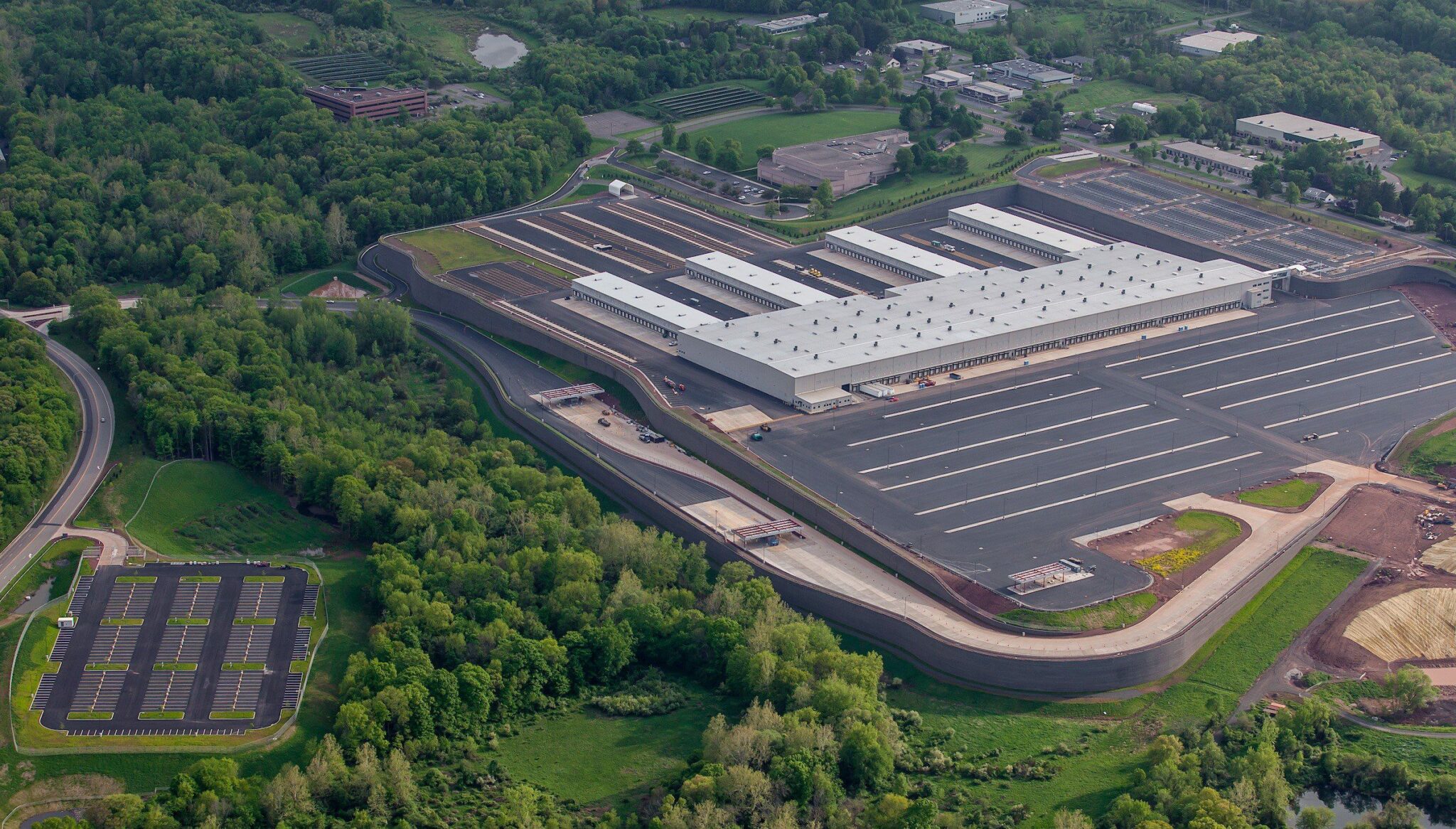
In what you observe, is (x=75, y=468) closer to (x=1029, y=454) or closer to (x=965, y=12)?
(x=1029, y=454)

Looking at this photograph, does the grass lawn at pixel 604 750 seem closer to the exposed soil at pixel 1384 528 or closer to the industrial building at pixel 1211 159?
the exposed soil at pixel 1384 528

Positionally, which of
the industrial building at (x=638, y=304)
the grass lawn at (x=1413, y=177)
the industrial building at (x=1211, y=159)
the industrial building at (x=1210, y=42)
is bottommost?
the industrial building at (x=638, y=304)

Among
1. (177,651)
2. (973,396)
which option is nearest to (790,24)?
(973,396)

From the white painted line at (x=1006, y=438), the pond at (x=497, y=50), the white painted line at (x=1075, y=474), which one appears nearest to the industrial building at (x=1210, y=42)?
the pond at (x=497, y=50)

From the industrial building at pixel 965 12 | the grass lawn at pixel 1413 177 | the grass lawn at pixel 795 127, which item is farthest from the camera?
the industrial building at pixel 965 12

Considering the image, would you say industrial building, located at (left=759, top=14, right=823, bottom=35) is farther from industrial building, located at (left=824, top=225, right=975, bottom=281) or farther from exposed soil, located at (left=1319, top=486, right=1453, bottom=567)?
exposed soil, located at (left=1319, top=486, right=1453, bottom=567)

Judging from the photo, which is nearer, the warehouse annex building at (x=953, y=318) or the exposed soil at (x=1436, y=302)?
the warehouse annex building at (x=953, y=318)
